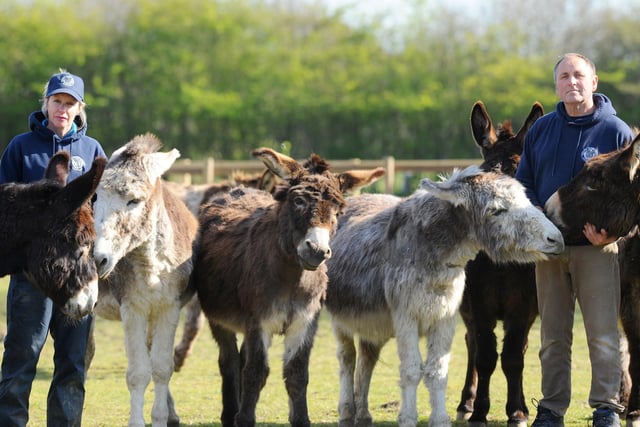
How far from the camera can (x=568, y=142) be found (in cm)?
640

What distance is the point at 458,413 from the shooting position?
784 cm

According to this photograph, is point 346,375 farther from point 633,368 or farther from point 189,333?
point 189,333

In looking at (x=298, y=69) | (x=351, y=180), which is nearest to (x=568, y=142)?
(x=351, y=180)

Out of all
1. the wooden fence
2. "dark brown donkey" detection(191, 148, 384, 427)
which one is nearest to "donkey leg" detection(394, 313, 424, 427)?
"dark brown donkey" detection(191, 148, 384, 427)

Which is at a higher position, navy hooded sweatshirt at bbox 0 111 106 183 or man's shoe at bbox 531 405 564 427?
navy hooded sweatshirt at bbox 0 111 106 183

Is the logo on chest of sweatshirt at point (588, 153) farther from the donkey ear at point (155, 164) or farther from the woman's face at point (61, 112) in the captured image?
the woman's face at point (61, 112)

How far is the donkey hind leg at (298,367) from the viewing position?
21.2ft

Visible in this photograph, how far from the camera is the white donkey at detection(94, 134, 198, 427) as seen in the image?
630cm

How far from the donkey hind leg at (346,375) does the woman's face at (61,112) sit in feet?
8.96

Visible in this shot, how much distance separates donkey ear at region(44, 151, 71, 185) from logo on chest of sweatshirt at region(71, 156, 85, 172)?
0.35 meters

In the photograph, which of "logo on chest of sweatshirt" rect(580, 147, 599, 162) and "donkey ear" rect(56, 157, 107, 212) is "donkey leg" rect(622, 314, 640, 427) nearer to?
"logo on chest of sweatshirt" rect(580, 147, 599, 162)

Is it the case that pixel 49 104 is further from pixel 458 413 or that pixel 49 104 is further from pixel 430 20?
pixel 430 20

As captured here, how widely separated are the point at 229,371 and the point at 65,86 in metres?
2.65

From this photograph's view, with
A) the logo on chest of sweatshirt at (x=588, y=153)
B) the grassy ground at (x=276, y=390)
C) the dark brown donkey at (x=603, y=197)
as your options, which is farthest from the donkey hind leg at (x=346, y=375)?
the logo on chest of sweatshirt at (x=588, y=153)
